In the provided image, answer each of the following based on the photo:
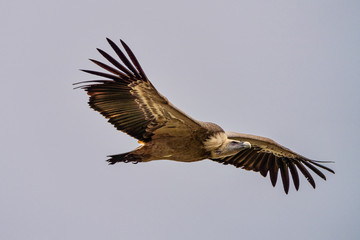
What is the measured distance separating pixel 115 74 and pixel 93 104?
745 millimetres

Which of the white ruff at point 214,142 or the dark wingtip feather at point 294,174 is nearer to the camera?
the white ruff at point 214,142

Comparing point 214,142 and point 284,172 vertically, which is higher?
point 214,142

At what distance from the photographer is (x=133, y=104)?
10.5 meters

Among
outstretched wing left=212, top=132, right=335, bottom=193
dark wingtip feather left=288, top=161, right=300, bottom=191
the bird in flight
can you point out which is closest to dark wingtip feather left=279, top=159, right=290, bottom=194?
outstretched wing left=212, top=132, right=335, bottom=193

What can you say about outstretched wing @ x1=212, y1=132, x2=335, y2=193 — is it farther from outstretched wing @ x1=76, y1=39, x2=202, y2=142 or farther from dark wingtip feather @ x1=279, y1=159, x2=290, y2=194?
outstretched wing @ x1=76, y1=39, x2=202, y2=142

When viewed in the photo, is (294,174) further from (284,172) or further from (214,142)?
(214,142)

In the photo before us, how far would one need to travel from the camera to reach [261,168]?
13.6 meters

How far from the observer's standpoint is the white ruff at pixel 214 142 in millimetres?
11055

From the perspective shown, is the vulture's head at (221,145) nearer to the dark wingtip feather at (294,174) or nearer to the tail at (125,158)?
the tail at (125,158)

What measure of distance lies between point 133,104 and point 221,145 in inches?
77.8

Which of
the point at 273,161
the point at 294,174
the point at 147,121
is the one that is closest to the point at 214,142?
the point at 147,121

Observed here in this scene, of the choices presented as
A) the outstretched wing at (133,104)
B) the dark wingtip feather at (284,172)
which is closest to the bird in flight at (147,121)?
the outstretched wing at (133,104)

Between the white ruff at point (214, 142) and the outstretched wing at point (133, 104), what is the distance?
1.29 feet

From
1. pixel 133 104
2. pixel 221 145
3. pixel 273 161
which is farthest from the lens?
pixel 273 161
